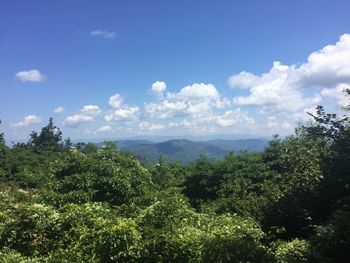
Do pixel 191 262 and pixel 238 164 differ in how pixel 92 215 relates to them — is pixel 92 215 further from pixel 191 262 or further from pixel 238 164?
pixel 238 164

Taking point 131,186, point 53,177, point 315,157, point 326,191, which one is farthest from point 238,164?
point 326,191

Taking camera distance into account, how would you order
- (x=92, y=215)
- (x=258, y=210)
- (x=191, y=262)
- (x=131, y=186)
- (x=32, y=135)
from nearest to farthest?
(x=191, y=262), (x=92, y=215), (x=258, y=210), (x=131, y=186), (x=32, y=135)

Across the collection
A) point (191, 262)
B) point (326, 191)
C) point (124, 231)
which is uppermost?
point (326, 191)

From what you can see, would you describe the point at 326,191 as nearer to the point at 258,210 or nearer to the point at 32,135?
the point at 258,210

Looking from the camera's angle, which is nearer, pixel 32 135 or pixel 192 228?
pixel 192 228

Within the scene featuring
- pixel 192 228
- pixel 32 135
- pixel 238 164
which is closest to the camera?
pixel 192 228

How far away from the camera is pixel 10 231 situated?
597 inches

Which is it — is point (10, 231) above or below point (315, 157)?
below

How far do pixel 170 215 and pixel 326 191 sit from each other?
5127 mm

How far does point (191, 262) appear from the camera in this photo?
41.3ft

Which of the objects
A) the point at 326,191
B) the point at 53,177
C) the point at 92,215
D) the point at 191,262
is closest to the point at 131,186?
the point at 53,177

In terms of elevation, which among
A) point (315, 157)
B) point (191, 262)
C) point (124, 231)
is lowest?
point (191, 262)

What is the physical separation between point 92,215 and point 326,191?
24.8 ft

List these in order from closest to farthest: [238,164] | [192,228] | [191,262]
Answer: [191,262] → [192,228] → [238,164]
